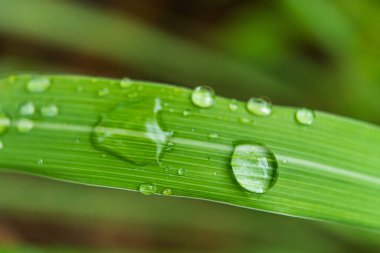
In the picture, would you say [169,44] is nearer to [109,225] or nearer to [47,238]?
[109,225]

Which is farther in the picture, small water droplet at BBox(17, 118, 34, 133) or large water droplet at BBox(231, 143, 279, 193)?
small water droplet at BBox(17, 118, 34, 133)

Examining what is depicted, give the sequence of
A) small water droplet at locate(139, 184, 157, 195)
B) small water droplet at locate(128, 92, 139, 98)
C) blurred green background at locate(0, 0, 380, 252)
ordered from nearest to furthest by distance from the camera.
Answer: small water droplet at locate(139, 184, 157, 195) → small water droplet at locate(128, 92, 139, 98) → blurred green background at locate(0, 0, 380, 252)

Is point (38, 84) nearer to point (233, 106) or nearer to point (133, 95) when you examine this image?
point (133, 95)

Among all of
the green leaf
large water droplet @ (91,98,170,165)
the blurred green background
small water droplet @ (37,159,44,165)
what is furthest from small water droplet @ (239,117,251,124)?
the blurred green background

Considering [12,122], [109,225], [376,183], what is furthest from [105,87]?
[109,225]

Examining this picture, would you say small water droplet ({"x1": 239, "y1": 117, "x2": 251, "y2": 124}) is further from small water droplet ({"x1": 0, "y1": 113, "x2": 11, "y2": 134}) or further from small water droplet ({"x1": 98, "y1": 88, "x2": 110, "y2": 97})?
small water droplet ({"x1": 0, "y1": 113, "x2": 11, "y2": 134})

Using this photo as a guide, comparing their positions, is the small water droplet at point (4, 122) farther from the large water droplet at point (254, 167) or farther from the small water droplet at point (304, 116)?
the small water droplet at point (304, 116)
